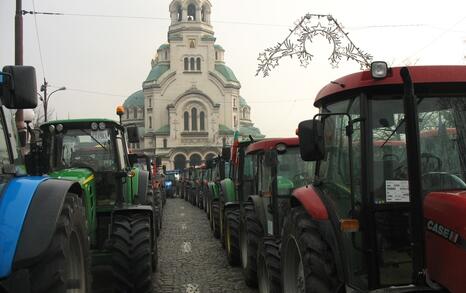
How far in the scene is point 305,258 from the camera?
3.95 metres

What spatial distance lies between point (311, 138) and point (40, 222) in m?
2.03

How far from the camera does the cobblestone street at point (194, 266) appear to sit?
7.73 m

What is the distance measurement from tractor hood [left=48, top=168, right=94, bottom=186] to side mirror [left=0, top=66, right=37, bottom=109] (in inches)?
103

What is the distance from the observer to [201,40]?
8331 cm

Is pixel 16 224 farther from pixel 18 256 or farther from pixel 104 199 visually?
pixel 104 199

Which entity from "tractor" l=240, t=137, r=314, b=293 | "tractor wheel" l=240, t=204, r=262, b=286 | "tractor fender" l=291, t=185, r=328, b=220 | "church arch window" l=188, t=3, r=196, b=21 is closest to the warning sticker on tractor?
"tractor fender" l=291, t=185, r=328, b=220

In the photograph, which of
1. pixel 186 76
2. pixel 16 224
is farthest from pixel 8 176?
pixel 186 76

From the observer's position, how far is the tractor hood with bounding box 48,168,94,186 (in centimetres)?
629

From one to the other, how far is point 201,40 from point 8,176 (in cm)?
8149

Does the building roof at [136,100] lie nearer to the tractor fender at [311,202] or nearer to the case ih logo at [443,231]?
the tractor fender at [311,202]

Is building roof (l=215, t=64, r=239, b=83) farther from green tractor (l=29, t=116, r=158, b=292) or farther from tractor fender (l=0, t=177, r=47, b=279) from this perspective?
tractor fender (l=0, t=177, r=47, b=279)

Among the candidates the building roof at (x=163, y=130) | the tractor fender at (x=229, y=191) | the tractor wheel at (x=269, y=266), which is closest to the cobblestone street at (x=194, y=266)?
the tractor fender at (x=229, y=191)

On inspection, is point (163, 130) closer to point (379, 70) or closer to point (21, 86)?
point (21, 86)

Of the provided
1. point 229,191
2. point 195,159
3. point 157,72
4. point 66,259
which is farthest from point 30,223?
point 157,72
